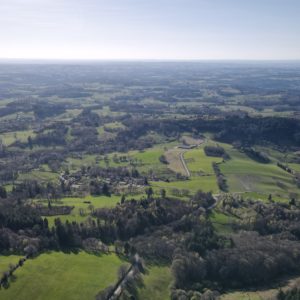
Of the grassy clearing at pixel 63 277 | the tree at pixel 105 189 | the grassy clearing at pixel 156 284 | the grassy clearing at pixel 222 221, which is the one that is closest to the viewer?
the grassy clearing at pixel 63 277

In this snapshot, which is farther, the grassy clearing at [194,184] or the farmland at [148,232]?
the grassy clearing at [194,184]

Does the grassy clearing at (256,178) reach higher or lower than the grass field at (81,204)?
lower

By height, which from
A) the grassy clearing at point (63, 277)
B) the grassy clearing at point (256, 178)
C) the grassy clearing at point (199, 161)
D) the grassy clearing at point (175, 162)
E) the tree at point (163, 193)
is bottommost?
the grassy clearing at point (256, 178)

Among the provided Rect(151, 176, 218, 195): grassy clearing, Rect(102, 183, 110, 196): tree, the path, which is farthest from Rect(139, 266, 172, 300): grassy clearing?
Rect(102, 183, 110, 196): tree

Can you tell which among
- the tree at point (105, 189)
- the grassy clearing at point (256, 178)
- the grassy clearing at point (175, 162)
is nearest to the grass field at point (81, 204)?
the tree at point (105, 189)

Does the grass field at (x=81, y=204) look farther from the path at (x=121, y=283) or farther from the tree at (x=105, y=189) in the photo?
the path at (x=121, y=283)

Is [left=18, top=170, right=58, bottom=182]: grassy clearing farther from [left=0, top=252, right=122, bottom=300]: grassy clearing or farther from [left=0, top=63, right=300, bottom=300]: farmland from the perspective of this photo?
[left=0, top=252, right=122, bottom=300]: grassy clearing

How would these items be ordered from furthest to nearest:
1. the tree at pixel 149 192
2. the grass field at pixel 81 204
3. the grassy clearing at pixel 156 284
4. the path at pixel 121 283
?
1. the tree at pixel 149 192
2. the grass field at pixel 81 204
3. the grassy clearing at pixel 156 284
4. the path at pixel 121 283
